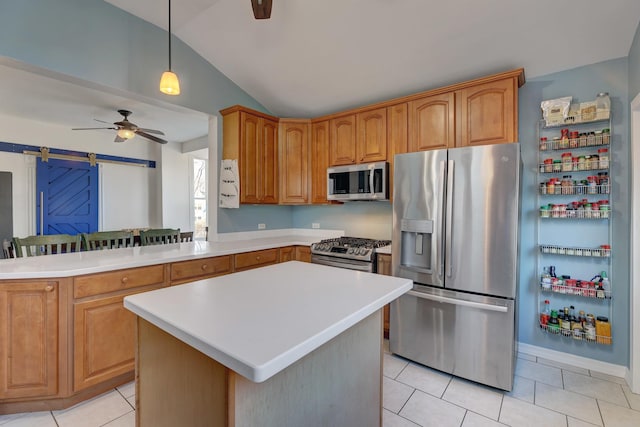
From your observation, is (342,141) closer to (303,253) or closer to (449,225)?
(303,253)

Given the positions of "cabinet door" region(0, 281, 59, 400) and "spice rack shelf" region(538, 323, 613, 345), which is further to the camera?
"spice rack shelf" region(538, 323, 613, 345)

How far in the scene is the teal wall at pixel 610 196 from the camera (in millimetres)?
2207

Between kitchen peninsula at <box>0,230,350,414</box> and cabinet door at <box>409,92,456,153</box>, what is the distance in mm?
2554

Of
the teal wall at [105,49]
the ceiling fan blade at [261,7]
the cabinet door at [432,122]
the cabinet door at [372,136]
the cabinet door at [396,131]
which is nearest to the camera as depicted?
the ceiling fan blade at [261,7]

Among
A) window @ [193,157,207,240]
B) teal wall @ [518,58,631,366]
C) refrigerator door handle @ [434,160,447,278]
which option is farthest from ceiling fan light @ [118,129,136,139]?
teal wall @ [518,58,631,366]

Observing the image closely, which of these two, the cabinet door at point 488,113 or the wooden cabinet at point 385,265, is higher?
the cabinet door at point 488,113

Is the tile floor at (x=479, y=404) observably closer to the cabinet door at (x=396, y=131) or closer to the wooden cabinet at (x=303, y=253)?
the wooden cabinet at (x=303, y=253)

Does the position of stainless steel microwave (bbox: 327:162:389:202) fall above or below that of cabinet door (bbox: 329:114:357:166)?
below

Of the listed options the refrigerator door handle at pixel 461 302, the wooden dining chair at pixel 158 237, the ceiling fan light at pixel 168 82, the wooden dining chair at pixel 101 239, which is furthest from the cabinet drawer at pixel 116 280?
the refrigerator door handle at pixel 461 302

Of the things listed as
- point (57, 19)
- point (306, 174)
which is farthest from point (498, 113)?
point (57, 19)

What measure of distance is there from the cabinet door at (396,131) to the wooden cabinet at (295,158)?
1.10m

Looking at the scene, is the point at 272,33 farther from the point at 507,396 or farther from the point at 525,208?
the point at 507,396

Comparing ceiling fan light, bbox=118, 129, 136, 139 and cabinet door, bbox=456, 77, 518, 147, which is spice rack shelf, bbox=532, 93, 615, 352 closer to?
cabinet door, bbox=456, 77, 518, 147

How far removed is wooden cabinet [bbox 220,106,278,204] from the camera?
328cm
